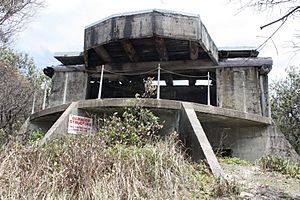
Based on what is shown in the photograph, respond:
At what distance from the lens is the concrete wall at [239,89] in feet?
35.4

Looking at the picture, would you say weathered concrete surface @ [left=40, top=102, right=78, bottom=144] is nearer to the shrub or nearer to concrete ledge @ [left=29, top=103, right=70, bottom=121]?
concrete ledge @ [left=29, top=103, right=70, bottom=121]

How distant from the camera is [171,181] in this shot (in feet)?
14.0

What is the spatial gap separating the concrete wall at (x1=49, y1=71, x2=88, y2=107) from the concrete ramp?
5.77 metres

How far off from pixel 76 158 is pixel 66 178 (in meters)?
0.33

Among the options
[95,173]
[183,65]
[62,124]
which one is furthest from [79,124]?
[183,65]

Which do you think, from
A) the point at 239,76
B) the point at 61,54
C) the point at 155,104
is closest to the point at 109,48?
the point at 61,54

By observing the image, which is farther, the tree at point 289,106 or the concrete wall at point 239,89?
the tree at point 289,106

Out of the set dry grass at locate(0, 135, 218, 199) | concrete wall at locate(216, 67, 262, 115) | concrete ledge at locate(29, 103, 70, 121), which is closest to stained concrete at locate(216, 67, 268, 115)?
concrete wall at locate(216, 67, 262, 115)

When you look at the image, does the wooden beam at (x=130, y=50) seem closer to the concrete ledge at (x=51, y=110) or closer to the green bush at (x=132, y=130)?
the concrete ledge at (x=51, y=110)

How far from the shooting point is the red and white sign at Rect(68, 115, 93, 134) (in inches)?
319

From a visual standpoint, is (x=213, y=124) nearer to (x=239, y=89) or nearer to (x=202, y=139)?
(x=239, y=89)

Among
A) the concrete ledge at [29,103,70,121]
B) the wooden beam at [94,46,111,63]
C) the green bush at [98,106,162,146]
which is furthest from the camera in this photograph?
the wooden beam at [94,46,111,63]

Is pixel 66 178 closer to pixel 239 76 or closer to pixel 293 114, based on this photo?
pixel 239 76

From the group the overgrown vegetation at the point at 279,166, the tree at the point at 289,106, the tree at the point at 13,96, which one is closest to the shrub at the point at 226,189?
the overgrown vegetation at the point at 279,166
